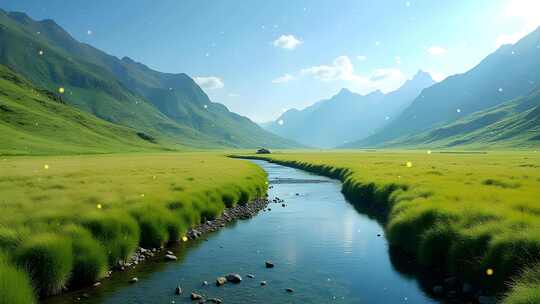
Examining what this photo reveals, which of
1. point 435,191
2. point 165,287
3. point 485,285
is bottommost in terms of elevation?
point 165,287

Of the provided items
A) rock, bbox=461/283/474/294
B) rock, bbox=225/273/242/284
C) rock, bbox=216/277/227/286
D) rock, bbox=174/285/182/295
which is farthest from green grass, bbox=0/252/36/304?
rock, bbox=461/283/474/294

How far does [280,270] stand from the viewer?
2145cm

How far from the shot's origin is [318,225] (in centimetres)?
3356

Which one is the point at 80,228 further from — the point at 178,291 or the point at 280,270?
the point at 280,270

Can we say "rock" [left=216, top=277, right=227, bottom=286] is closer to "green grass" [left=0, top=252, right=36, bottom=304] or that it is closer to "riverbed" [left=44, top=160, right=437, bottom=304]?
"riverbed" [left=44, top=160, right=437, bottom=304]

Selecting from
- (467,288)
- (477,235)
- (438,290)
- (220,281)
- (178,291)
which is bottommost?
(178,291)

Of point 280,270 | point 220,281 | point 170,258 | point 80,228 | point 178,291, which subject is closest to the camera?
point 178,291

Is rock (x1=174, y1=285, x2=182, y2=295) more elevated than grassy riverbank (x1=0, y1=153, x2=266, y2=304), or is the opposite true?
grassy riverbank (x1=0, y1=153, x2=266, y2=304)

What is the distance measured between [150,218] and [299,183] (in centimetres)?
4546

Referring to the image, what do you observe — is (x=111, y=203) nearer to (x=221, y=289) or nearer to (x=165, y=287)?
(x=165, y=287)

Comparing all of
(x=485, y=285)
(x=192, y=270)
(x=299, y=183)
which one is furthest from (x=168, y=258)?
(x=299, y=183)

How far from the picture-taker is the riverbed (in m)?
17.7

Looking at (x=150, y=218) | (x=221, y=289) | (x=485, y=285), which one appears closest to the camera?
(x=485, y=285)

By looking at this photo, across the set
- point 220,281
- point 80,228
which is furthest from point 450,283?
point 80,228
